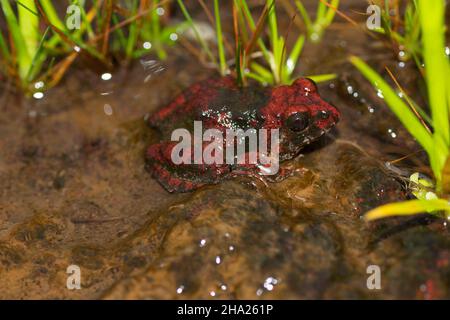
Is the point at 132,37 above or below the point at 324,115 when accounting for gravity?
above

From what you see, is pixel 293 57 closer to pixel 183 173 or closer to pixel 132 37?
pixel 132 37

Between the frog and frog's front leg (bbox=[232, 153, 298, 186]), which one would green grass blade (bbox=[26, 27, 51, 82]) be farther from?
frog's front leg (bbox=[232, 153, 298, 186])

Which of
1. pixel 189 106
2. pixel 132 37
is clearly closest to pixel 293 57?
pixel 189 106

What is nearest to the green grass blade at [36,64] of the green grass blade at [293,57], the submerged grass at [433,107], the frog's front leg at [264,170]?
the frog's front leg at [264,170]

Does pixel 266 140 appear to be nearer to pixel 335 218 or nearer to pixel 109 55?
pixel 335 218

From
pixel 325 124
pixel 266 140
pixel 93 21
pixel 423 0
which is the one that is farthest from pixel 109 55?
pixel 423 0
